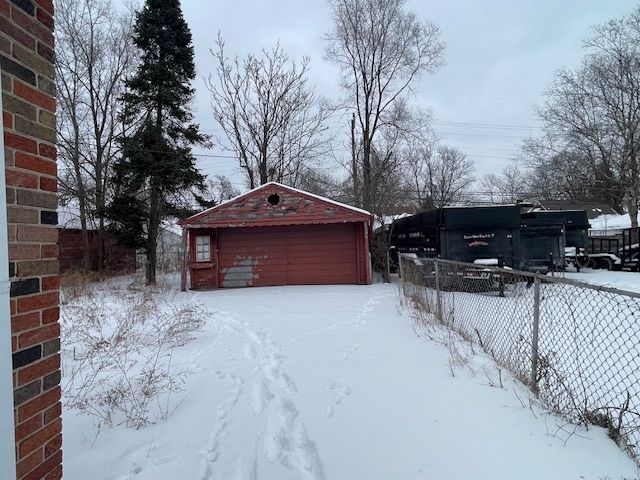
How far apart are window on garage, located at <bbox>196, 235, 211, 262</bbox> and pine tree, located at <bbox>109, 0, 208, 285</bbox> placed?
3.95m

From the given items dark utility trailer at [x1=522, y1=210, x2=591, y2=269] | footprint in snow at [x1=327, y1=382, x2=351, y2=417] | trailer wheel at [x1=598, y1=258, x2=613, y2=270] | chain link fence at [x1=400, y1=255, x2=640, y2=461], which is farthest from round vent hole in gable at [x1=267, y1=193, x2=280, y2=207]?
trailer wheel at [x1=598, y1=258, x2=613, y2=270]

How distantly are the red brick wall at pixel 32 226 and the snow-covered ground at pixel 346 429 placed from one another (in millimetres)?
964

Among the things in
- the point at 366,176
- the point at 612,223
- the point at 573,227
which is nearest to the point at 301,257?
the point at 366,176

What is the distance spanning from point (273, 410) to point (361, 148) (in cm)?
2208

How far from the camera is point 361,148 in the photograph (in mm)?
24562

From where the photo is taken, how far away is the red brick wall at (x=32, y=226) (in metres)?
1.84

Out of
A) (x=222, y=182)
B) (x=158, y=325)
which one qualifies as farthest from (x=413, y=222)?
(x=222, y=182)

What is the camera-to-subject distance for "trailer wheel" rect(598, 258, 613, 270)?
69.1 feet

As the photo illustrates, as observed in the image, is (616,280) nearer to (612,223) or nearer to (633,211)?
(633,211)

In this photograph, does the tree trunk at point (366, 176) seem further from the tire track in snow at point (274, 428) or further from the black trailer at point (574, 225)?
the tire track in snow at point (274, 428)

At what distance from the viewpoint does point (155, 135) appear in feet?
64.4

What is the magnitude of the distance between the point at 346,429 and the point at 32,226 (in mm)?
2647

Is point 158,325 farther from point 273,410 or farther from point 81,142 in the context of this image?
point 81,142

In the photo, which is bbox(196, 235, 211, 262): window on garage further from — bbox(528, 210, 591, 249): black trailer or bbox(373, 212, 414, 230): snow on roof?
bbox(528, 210, 591, 249): black trailer
